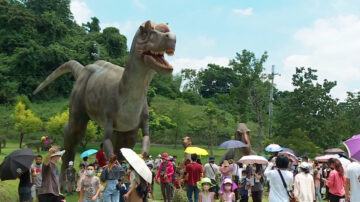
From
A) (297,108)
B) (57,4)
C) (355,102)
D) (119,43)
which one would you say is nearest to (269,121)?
(297,108)

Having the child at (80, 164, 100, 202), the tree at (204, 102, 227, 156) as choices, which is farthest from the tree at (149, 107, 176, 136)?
the child at (80, 164, 100, 202)

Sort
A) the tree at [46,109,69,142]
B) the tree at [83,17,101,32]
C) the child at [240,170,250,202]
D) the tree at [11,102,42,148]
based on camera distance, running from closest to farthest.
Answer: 1. the child at [240,170,250,202]
2. the tree at [46,109,69,142]
3. the tree at [11,102,42,148]
4. the tree at [83,17,101,32]

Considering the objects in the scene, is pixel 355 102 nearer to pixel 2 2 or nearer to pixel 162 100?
pixel 162 100

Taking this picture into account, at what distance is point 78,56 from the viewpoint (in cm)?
4566

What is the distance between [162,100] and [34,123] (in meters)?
18.5

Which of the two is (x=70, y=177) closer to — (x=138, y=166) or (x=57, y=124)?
(x=138, y=166)

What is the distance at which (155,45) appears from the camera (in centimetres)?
→ 796

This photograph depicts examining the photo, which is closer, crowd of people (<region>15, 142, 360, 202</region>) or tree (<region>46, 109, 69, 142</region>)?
crowd of people (<region>15, 142, 360, 202</region>)

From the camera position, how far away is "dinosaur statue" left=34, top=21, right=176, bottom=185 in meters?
8.05

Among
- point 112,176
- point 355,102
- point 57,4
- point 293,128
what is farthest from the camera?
point 57,4

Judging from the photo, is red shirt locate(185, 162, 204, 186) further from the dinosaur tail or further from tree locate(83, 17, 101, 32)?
tree locate(83, 17, 101, 32)

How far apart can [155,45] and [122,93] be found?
134 centimetres

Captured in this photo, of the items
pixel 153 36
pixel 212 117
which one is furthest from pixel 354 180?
pixel 212 117

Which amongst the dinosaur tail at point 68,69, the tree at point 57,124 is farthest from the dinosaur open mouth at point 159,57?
the tree at point 57,124
